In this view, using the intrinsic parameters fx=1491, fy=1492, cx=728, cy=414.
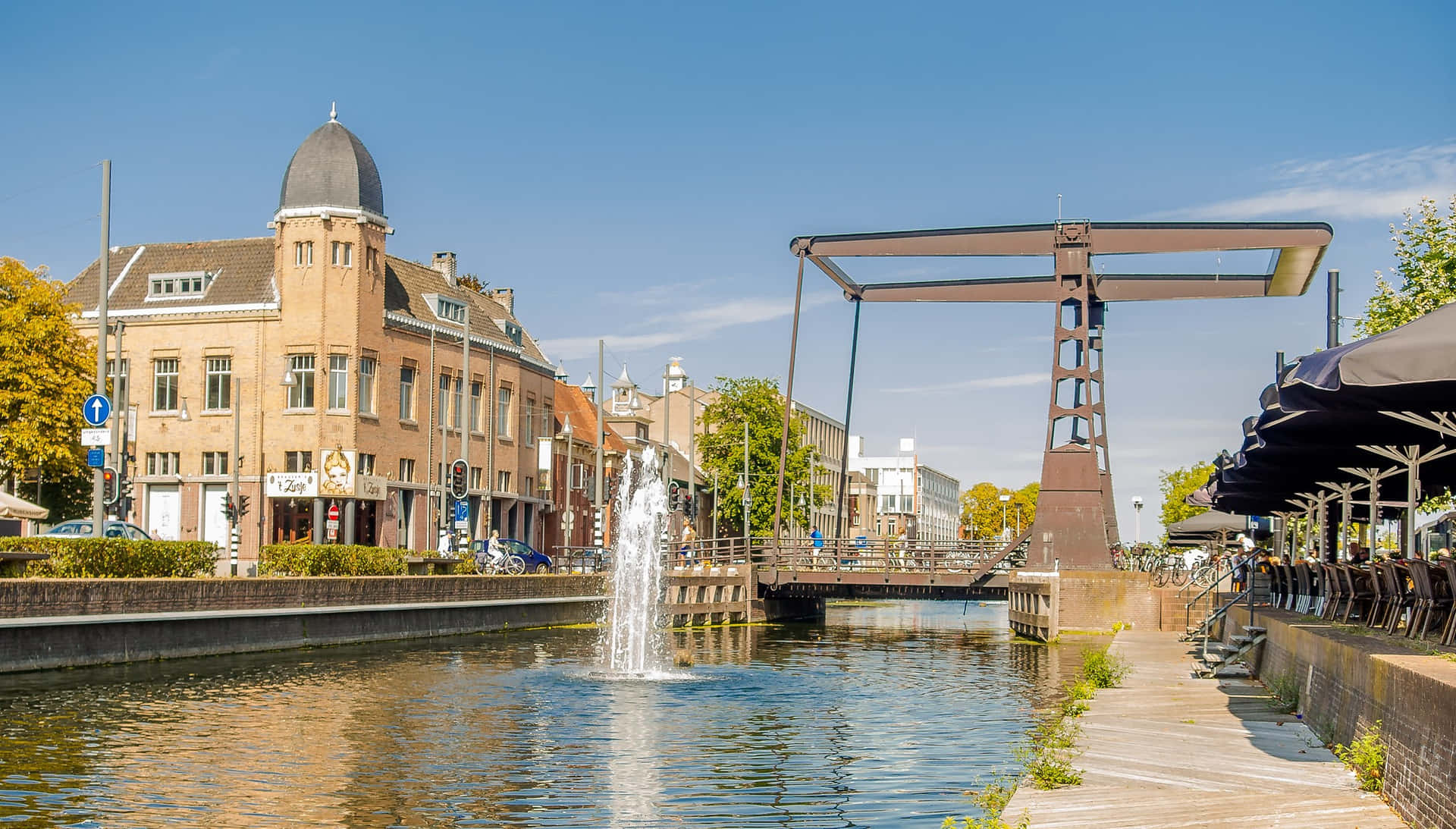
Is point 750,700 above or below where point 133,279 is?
below

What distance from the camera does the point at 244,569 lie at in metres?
54.5

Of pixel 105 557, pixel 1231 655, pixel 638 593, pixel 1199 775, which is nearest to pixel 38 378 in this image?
pixel 638 593

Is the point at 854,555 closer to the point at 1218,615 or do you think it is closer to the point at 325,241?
the point at 1218,615

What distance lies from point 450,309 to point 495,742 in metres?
49.2

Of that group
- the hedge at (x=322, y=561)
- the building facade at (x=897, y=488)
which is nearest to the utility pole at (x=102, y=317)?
the hedge at (x=322, y=561)

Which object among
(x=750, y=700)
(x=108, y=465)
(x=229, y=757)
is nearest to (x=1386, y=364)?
(x=229, y=757)

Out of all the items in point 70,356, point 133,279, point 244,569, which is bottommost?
point 244,569

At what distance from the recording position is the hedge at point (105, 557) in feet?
74.5

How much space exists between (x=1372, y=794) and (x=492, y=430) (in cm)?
5489

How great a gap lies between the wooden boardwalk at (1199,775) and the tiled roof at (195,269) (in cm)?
4729

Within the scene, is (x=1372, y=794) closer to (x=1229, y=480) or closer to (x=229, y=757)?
(x=229, y=757)

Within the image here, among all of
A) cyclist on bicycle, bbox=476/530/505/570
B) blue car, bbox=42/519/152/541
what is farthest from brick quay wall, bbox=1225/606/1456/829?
cyclist on bicycle, bbox=476/530/505/570

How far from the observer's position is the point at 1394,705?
29.4 feet

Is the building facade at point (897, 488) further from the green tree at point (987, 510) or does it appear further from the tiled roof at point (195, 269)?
the tiled roof at point (195, 269)
